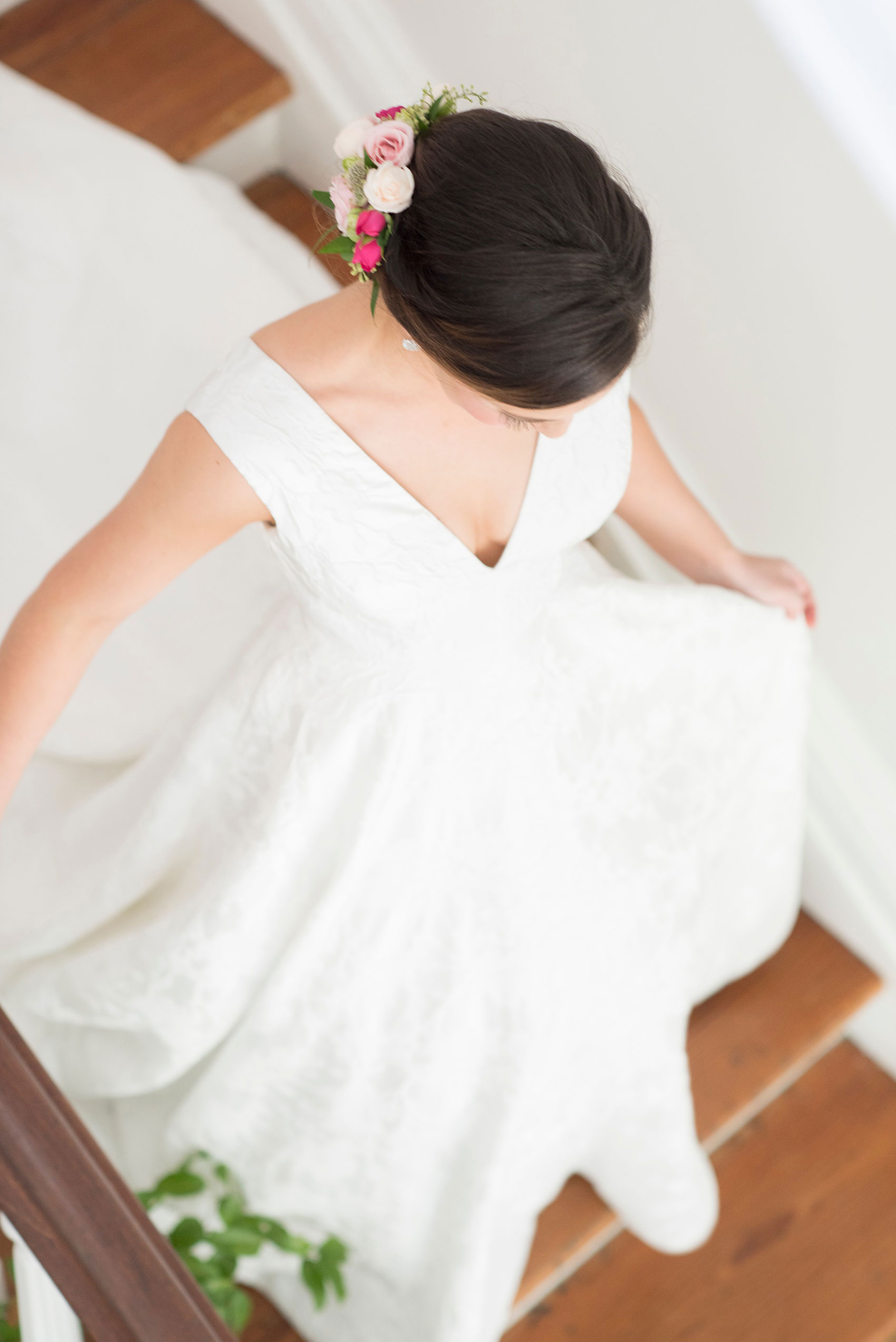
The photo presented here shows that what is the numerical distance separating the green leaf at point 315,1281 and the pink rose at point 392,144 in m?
1.27

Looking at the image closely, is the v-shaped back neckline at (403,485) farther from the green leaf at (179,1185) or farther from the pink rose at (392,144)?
the green leaf at (179,1185)

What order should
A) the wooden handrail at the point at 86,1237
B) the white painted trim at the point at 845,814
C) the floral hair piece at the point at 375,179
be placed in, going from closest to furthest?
the wooden handrail at the point at 86,1237, the floral hair piece at the point at 375,179, the white painted trim at the point at 845,814

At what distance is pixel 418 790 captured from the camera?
131cm

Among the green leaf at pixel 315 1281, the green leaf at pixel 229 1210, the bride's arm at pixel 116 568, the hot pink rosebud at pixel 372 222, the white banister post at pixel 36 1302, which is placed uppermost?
the hot pink rosebud at pixel 372 222

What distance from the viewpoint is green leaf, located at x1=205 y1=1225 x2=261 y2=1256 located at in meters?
1.41

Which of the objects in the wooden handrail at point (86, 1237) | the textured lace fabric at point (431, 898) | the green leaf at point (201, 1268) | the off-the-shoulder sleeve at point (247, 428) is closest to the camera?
the wooden handrail at point (86, 1237)

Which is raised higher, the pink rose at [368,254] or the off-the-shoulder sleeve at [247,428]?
the pink rose at [368,254]

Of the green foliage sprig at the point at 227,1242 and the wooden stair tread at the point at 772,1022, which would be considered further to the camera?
the wooden stair tread at the point at 772,1022

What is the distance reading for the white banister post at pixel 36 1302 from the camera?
96 cm

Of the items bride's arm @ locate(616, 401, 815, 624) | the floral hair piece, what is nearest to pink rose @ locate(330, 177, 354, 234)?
the floral hair piece

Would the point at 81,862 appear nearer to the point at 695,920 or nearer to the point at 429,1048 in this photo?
the point at 429,1048

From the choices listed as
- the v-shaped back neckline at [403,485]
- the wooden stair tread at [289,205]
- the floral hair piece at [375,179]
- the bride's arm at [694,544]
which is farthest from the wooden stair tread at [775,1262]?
the wooden stair tread at [289,205]

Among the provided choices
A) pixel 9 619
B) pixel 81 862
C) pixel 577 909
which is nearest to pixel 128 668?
pixel 9 619

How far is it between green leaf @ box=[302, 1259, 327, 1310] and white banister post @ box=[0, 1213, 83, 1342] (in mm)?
539
